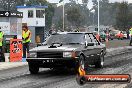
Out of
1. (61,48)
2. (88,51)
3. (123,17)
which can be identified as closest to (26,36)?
(88,51)

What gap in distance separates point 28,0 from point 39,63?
95571 mm

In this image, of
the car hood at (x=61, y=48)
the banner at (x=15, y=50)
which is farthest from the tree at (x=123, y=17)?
the car hood at (x=61, y=48)

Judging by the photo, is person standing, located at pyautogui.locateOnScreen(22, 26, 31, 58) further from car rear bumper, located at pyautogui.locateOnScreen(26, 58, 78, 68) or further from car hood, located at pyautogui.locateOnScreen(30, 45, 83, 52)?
car rear bumper, located at pyautogui.locateOnScreen(26, 58, 78, 68)

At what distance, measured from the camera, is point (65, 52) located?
44.8 feet

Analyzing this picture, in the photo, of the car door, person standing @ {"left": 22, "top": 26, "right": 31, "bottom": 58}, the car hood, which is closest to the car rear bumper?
the car hood

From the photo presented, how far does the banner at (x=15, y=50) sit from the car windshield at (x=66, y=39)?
19.4 feet

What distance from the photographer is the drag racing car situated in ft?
45.0

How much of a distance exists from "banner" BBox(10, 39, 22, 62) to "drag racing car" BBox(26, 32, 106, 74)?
5876 mm

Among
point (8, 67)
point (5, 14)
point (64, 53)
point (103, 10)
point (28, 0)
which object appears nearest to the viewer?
point (64, 53)

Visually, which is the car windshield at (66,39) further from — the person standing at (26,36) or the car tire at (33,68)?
the person standing at (26,36)

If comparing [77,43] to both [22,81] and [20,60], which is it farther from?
[20,60]

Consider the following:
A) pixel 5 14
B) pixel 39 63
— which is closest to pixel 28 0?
pixel 5 14

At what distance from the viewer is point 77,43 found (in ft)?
48.9

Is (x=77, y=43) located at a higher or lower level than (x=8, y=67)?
higher
